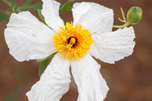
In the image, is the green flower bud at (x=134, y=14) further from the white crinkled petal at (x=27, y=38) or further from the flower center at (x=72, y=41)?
the white crinkled petal at (x=27, y=38)

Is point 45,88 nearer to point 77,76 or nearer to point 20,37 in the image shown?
point 77,76

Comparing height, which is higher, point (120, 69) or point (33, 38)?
point (33, 38)

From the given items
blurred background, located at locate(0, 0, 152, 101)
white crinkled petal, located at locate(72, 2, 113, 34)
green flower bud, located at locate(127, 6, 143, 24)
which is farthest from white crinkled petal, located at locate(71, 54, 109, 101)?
blurred background, located at locate(0, 0, 152, 101)

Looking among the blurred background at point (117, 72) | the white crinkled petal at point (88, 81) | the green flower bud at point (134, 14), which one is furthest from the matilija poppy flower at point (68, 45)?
the blurred background at point (117, 72)

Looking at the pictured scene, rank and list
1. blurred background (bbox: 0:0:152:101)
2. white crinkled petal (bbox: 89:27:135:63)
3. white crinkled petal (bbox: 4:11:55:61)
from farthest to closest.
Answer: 1. blurred background (bbox: 0:0:152:101)
2. white crinkled petal (bbox: 89:27:135:63)
3. white crinkled petal (bbox: 4:11:55:61)

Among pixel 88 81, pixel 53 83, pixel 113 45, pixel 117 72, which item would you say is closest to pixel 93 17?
pixel 113 45

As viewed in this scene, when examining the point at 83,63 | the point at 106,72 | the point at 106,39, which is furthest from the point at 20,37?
the point at 106,72

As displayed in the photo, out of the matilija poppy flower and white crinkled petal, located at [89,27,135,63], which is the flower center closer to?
the matilija poppy flower
